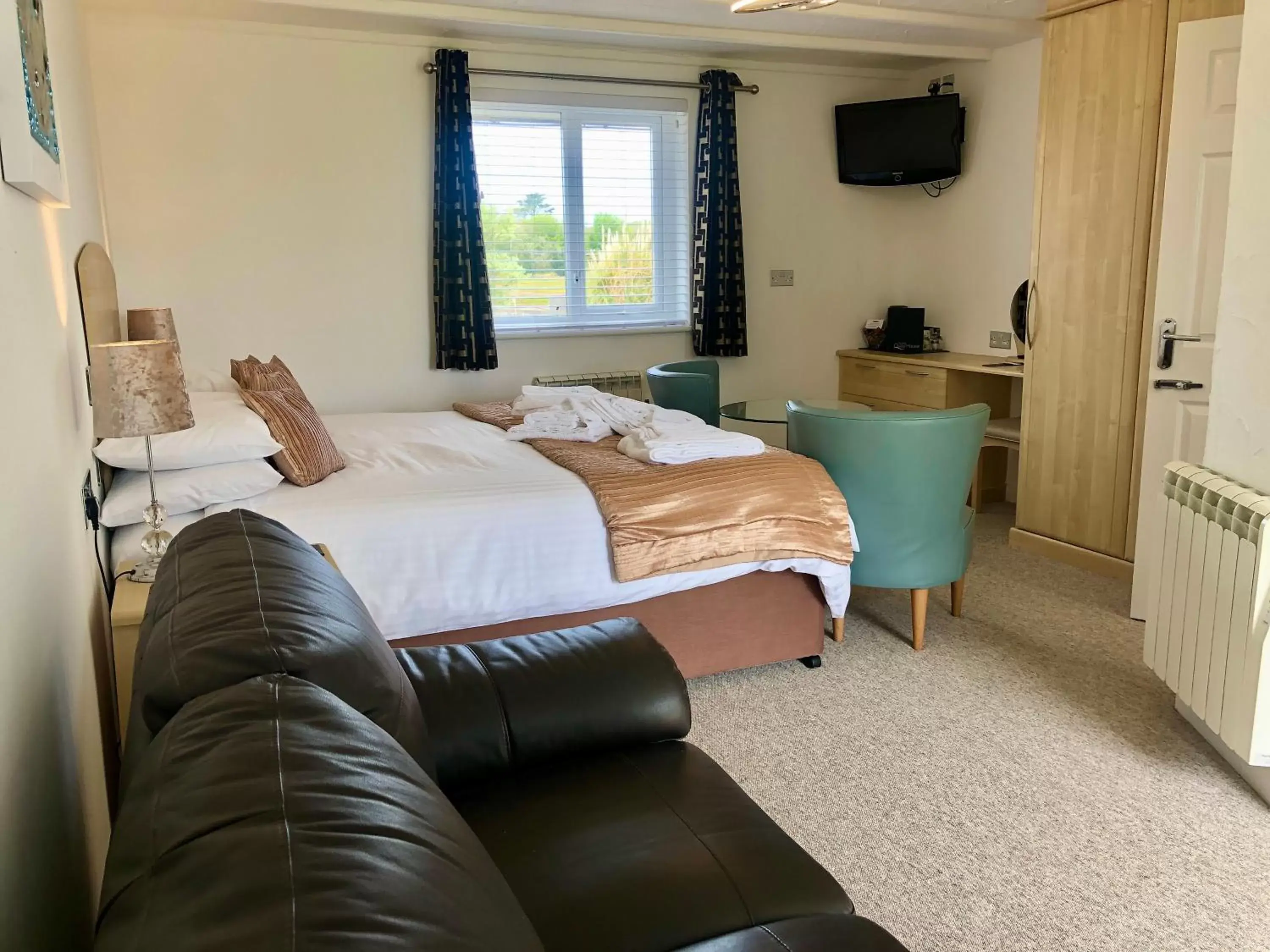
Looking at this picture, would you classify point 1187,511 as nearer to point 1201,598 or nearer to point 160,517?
point 1201,598

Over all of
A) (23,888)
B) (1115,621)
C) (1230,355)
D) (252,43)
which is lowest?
(1115,621)

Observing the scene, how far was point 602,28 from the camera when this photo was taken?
15.1 ft

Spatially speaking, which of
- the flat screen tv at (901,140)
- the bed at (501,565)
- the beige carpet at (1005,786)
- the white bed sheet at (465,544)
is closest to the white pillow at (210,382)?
the bed at (501,565)

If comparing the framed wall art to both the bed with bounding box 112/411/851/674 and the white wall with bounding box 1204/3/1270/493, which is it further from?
the white wall with bounding box 1204/3/1270/493

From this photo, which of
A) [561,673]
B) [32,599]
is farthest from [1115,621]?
[32,599]

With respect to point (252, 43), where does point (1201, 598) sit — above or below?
below

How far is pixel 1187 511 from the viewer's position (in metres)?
2.62

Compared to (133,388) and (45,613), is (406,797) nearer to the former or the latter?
(45,613)

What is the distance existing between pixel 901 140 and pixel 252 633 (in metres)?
5.25

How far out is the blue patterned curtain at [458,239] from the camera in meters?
4.82

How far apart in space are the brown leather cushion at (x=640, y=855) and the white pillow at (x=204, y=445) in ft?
4.79

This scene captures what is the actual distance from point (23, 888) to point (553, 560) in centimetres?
176

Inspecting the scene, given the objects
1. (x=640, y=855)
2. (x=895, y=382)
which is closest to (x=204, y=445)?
(x=640, y=855)

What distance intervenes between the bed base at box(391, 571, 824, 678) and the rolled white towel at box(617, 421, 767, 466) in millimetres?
400
